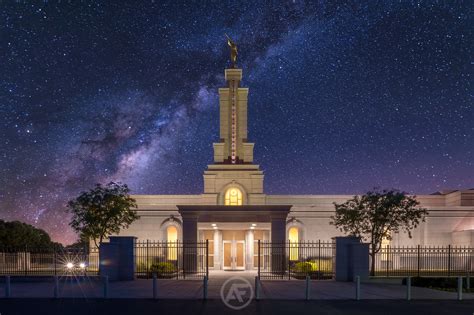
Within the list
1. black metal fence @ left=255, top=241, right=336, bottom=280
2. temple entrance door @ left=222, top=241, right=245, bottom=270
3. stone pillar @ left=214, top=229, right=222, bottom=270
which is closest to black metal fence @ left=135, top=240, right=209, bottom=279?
stone pillar @ left=214, top=229, right=222, bottom=270

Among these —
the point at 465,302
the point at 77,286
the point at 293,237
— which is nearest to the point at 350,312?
the point at 465,302

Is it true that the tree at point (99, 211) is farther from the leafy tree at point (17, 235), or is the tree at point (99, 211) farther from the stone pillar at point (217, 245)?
Answer: the leafy tree at point (17, 235)

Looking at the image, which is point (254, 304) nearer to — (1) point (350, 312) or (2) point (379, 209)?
(1) point (350, 312)

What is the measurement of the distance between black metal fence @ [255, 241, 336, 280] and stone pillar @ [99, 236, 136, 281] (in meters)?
7.78

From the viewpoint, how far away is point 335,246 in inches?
1105

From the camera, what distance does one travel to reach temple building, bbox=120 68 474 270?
3944 cm

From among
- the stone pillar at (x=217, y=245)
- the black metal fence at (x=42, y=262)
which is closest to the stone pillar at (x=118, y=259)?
the black metal fence at (x=42, y=262)

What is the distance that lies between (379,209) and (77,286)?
22.7 m

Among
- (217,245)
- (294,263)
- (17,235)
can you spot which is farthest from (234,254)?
(17,235)

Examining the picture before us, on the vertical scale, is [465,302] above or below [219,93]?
below

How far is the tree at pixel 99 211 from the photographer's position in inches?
1469

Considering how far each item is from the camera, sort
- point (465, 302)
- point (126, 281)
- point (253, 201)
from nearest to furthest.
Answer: point (465, 302) → point (126, 281) → point (253, 201)

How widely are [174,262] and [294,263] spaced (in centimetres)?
973

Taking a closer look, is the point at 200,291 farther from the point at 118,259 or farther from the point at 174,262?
the point at 174,262
